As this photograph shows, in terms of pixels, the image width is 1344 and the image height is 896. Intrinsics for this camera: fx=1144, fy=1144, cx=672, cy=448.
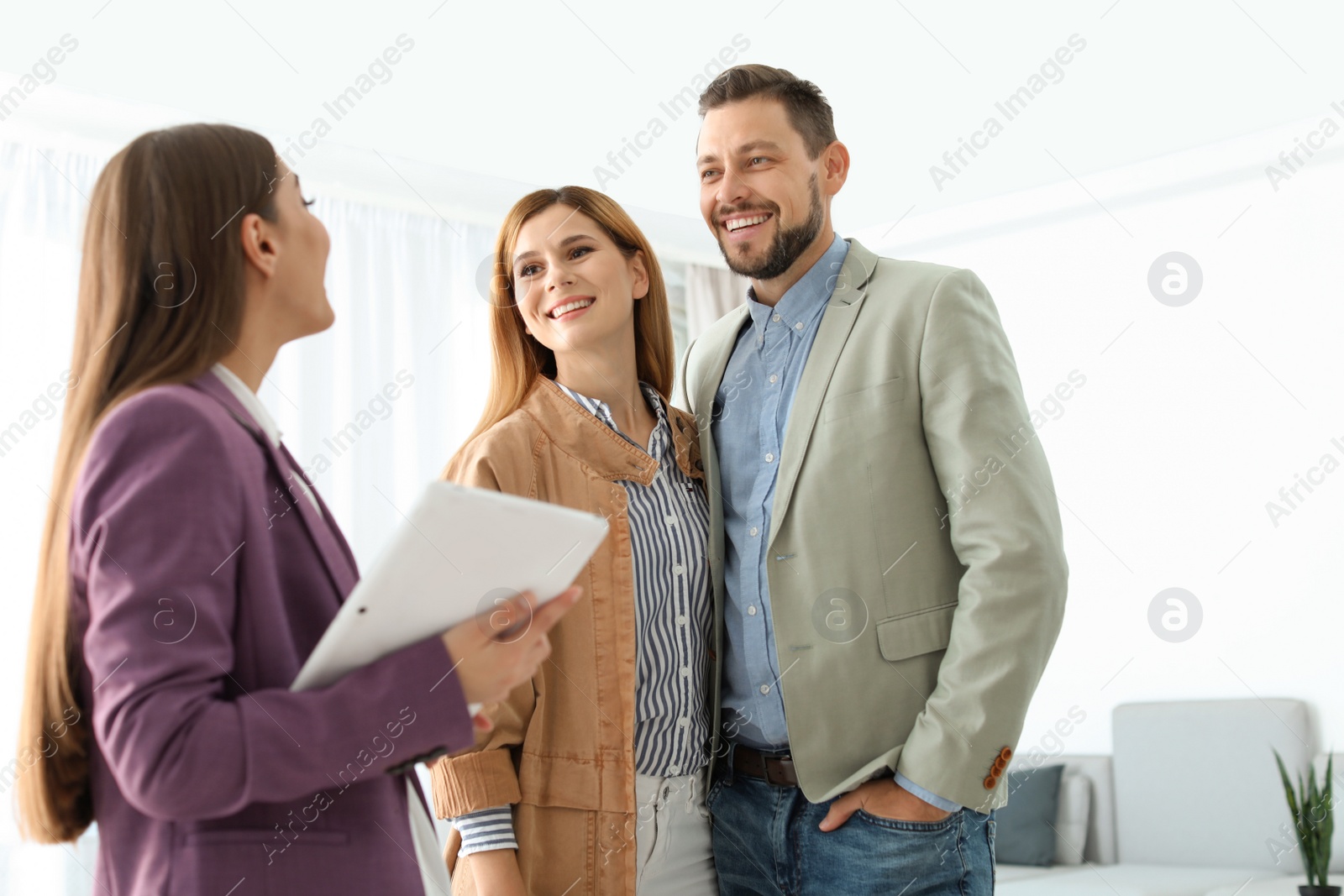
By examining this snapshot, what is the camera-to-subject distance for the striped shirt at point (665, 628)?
1730 mm

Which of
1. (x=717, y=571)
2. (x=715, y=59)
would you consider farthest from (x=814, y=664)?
(x=715, y=59)

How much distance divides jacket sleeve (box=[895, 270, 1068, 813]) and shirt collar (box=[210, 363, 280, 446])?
3.38 feet

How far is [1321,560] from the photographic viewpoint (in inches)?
175

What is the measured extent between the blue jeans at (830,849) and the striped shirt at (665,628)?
0.11 meters

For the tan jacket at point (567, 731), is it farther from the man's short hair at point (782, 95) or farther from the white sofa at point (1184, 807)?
A: the white sofa at point (1184, 807)

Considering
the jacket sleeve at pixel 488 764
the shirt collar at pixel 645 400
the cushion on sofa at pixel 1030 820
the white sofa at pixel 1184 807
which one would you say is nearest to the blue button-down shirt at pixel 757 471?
the shirt collar at pixel 645 400

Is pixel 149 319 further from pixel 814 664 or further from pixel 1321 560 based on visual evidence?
pixel 1321 560

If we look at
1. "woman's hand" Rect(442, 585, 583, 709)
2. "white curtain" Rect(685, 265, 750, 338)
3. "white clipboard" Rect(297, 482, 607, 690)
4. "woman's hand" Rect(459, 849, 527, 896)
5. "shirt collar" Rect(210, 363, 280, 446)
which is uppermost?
"white curtain" Rect(685, 265, 750, 338)

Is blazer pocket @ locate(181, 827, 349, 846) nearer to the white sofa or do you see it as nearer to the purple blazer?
the purple blazer

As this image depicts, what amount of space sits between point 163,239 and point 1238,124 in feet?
14.9

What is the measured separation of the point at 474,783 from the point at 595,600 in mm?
314

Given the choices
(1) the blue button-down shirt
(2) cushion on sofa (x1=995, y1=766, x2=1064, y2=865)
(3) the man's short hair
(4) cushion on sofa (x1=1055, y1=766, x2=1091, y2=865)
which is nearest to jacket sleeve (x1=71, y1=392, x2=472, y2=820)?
(1) the blue button-down shirt

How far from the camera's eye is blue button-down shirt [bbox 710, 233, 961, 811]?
1.81 metres

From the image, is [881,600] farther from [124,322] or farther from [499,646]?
[124,322]
